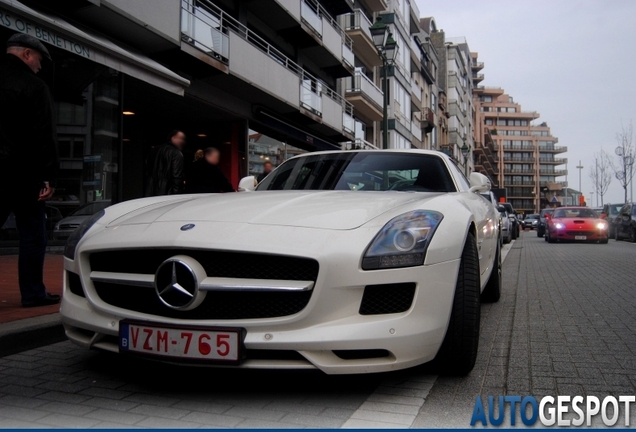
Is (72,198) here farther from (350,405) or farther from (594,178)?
(594,178)

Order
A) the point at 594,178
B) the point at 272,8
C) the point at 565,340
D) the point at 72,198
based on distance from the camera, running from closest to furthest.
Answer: the point at 565,340 < the point at 72,198 < the point at 272,8 < the point at 594,178

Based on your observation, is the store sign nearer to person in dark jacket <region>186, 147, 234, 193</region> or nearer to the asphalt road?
person in dark jacket <region>186, 147, 234, 193</region>

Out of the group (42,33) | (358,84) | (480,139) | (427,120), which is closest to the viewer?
(42,33)

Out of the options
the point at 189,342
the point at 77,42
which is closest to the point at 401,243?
the point at 189,342

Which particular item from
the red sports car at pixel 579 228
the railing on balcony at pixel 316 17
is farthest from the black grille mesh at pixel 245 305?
the red sports car at pixel 579 228

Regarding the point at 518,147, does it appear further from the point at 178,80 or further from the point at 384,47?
the point at 178,80

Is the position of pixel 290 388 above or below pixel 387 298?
below

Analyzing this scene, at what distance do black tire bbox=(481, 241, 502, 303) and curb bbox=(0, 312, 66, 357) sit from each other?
12.0ft

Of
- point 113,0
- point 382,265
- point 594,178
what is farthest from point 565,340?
point 594,178

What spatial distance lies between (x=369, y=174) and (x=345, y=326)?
206cm

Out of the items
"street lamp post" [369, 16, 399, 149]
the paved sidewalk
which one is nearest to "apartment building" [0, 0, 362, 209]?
the paved sidewalk

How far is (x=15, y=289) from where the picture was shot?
536 centimetres

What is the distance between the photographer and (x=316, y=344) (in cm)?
248

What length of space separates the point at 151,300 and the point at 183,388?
0.44 m
